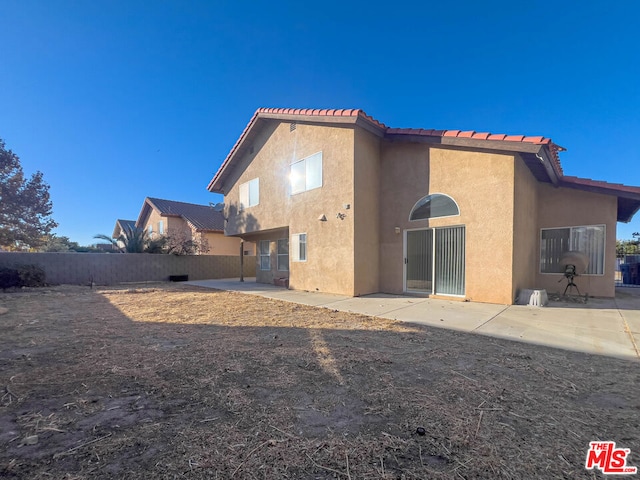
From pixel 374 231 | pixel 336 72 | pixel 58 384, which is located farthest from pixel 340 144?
pixel 58 384

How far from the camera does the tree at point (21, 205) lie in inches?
730

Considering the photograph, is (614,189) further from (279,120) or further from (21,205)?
(21,205)

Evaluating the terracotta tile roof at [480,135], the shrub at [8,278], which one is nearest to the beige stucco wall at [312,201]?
the terracotta tile roof at [480,135]

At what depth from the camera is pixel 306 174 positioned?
36.1 feet

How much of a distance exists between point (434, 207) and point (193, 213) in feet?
71.9

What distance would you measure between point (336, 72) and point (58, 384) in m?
12.8

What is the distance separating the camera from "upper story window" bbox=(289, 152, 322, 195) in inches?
412

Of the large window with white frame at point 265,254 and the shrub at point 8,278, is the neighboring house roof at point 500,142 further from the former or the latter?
the shrub at point 8,278

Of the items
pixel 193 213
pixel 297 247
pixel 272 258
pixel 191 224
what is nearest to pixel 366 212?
pixel 297 247

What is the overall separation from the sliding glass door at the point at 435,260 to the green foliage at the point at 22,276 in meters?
16.1

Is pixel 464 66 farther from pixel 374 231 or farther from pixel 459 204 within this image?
pixel 374 231

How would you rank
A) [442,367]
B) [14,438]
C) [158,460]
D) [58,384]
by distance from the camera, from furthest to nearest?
[442,367]
[58,384]
[14,438]
[158,460]

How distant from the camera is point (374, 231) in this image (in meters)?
9.86

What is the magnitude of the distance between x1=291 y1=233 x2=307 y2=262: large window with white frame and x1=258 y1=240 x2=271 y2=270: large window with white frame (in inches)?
124
